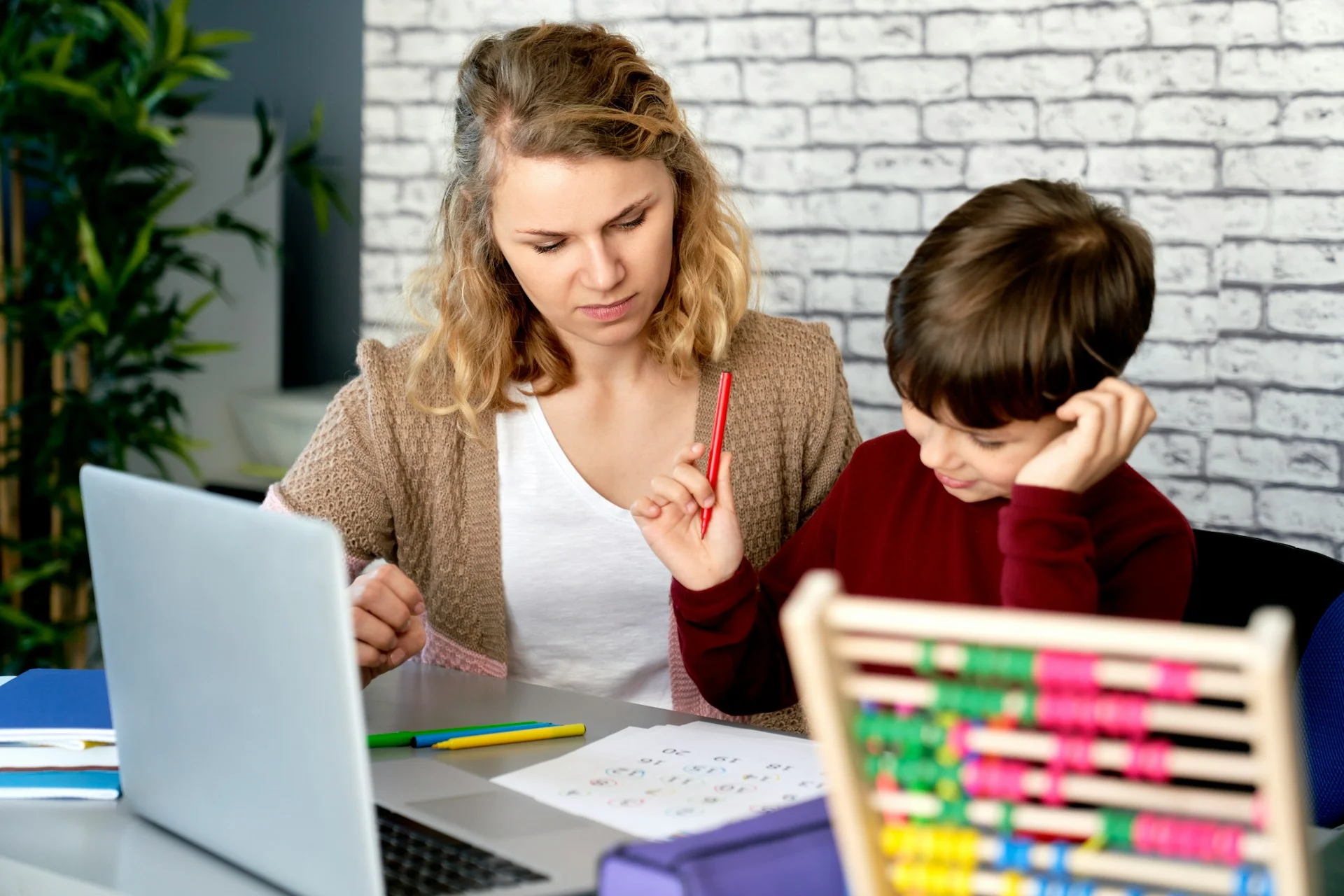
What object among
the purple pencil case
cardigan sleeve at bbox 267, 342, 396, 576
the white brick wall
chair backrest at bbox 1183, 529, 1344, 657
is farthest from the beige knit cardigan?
the purple pencil case

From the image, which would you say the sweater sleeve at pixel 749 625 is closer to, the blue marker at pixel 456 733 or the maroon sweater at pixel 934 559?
the maroon sweater at pixel 934 559

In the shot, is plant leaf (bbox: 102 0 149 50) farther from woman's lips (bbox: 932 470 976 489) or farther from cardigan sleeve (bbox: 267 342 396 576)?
woman's lips (bbox: 932 470 976 489)

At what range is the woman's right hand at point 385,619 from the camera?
4.34ft

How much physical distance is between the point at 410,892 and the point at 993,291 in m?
0.61

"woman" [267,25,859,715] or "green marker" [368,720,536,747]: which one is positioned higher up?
"woman" [267,25,859,715]

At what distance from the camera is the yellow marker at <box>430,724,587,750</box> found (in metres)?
1.21

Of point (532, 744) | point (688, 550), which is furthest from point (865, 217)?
point (532, 744)

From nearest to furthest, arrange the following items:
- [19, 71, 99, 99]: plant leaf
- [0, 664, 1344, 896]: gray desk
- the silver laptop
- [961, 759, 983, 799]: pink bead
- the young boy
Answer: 1. [961, 759, 983, 799]: pink bead
2. the silver laptop
3. [0, 664, 1344, 896]: gray desk
4. the young boy
5. [19, 71, 99, 99]: plant leaf

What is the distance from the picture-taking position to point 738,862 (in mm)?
798

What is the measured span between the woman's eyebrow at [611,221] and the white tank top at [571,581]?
29cm

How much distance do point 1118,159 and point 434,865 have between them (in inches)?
76.2

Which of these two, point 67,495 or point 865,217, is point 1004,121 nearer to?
point 865,217

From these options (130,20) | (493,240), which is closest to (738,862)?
(493,240)

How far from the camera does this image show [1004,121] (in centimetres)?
257
